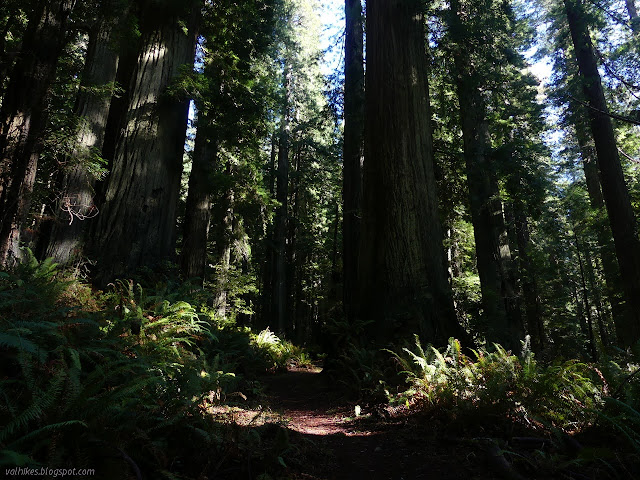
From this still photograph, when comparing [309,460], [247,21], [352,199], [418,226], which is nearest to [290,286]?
[352,199]

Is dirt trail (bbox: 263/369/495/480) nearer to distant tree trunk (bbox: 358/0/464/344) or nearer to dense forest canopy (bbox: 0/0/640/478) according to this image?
dense forest canopy (bbox: 0/0/640/478)

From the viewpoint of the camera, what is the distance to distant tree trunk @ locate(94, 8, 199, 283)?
638 centimetres

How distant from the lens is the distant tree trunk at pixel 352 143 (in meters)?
10.0

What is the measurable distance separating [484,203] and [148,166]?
856 cm

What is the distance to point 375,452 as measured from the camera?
3.50 meters

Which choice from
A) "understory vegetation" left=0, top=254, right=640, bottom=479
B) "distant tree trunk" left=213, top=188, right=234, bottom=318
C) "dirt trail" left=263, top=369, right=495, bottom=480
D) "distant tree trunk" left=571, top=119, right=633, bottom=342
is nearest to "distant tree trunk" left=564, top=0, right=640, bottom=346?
"distant tree trunk" left=571, top=119, right=633, bottom=342

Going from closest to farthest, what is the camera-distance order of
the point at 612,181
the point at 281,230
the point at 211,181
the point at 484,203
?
the point at 211,181, the point at 484,203, the point at 612,181, the point at 281,230

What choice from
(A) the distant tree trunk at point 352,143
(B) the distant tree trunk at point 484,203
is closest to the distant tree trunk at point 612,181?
(B) the distant tree trunk at point 484,203

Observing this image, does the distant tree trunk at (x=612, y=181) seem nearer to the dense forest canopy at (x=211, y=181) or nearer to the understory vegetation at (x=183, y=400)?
the dense forest canopy at (x=211, y=181)

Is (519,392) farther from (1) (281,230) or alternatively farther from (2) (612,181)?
(1) (281,230)

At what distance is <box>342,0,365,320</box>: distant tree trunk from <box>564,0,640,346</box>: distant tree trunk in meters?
6.30

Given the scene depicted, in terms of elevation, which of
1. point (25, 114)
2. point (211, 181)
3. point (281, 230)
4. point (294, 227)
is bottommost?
point (25, 114)

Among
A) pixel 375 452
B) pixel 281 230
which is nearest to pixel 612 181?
pixel 375 452

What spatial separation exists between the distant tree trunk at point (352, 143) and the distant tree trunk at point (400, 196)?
131 inches
